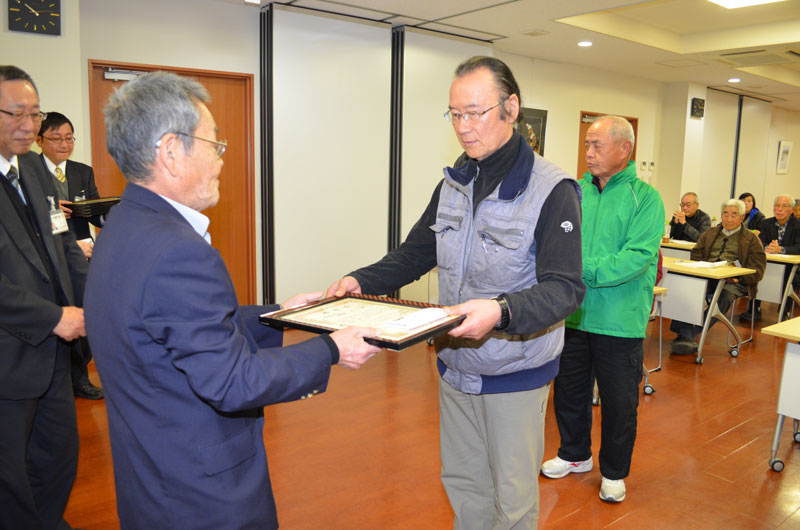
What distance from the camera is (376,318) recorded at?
1641 mm

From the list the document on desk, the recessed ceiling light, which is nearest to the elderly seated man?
the document on desk

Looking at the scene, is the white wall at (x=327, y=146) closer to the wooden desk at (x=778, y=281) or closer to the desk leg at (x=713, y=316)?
the desk leg at (x=713, y=316)

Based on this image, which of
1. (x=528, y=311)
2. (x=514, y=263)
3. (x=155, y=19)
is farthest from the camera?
(x=155, y=19)

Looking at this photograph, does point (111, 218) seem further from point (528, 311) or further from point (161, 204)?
point (528, 311)

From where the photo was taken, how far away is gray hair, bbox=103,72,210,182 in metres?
1.25

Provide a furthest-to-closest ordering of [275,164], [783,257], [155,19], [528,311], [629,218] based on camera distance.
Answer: [783,257] < [275,164] < [155,19] < [629,218] < [528,311]

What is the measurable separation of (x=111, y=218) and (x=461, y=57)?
6207 mm

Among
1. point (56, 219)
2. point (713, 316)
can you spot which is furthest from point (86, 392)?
point (713, 316)

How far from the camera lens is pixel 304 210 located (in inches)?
234

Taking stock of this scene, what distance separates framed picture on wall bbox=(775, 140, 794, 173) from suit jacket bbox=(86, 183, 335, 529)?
1452cm

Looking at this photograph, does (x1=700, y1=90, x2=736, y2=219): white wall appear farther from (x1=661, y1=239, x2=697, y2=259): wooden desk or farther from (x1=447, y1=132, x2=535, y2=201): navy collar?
(x1=447, y1=132, x2=535, y2=201): navy collar

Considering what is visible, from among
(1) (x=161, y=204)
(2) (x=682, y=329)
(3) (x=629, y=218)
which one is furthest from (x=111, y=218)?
(2) (x=682, y=329)

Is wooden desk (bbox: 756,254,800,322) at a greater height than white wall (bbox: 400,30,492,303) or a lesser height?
lesser

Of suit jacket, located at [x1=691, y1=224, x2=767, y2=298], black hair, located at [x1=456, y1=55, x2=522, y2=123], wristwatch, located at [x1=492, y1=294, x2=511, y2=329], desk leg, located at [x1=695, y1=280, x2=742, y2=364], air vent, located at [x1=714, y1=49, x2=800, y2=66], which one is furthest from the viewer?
air vent, located at [x1=714, y1=49, x2=800, y2=66]
